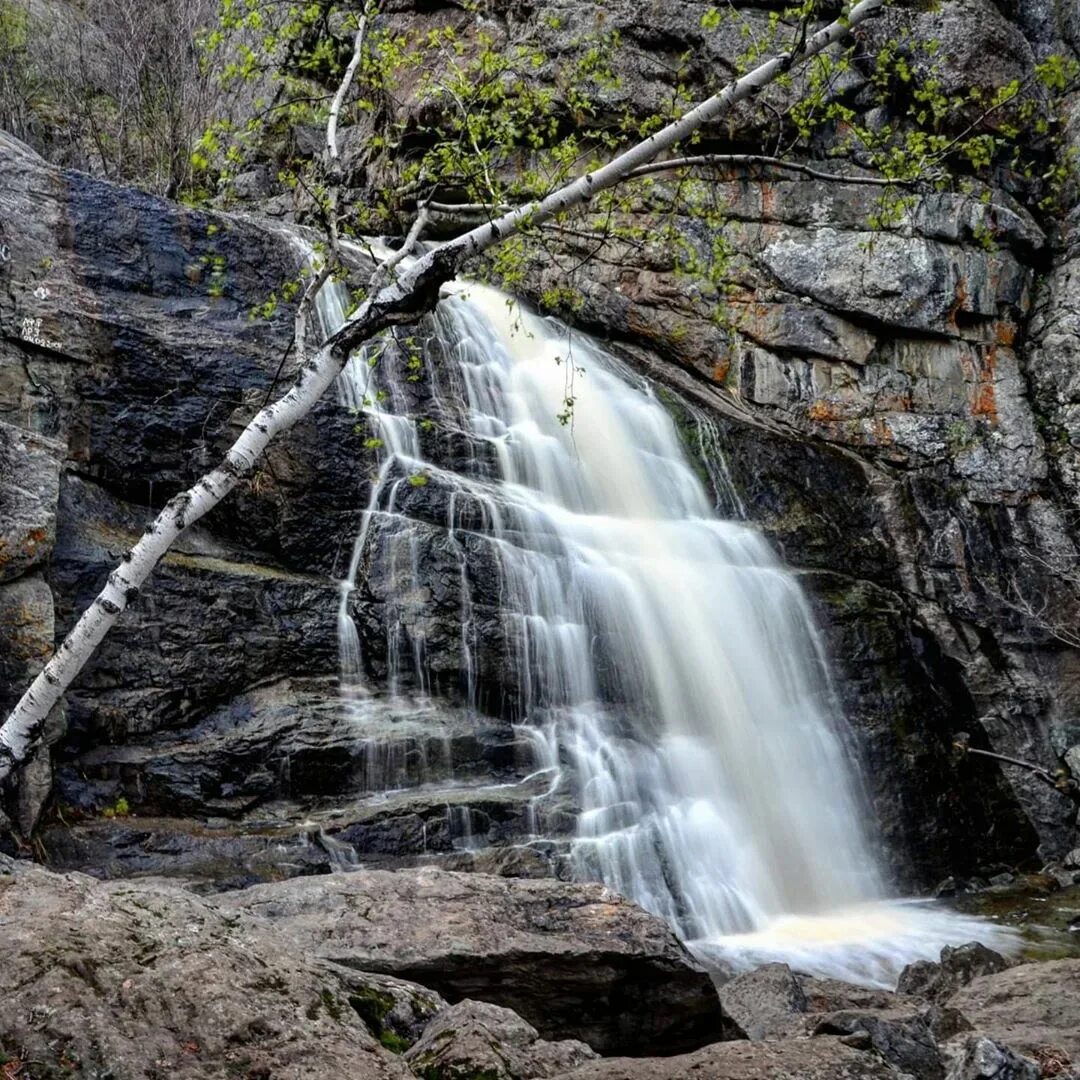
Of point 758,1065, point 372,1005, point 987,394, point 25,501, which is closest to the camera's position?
point 758,1065

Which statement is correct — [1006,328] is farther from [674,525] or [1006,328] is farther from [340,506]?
[340,506]

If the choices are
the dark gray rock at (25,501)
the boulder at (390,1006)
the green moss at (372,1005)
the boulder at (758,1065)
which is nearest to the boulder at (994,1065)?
the boulder at (758,1065)

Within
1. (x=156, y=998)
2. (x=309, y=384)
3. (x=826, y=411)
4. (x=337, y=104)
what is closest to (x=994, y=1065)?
(x=156, y=998)

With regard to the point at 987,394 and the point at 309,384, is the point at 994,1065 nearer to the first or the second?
the point at 309,384

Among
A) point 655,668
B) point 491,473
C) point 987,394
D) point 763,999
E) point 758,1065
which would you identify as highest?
point 987,394

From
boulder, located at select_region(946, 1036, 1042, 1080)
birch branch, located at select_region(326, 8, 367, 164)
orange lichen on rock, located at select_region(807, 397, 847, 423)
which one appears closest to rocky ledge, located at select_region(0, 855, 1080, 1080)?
boulder, located at select_region(946, 1036, 1042, 1080)

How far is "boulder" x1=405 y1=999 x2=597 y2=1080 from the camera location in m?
3.72

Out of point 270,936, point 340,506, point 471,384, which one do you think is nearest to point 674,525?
point 471,384

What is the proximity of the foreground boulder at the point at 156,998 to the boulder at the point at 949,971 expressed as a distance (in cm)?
569

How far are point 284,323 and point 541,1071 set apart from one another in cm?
1166

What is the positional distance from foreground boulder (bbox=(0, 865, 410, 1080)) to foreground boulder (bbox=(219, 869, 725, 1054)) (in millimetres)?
1500

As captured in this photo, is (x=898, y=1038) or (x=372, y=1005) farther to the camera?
(x=898, y=1038)

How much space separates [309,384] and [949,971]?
6434mm

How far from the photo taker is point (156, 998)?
3.39 m
